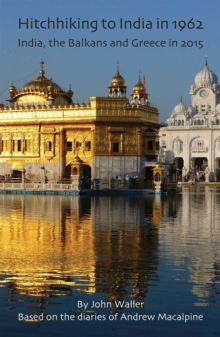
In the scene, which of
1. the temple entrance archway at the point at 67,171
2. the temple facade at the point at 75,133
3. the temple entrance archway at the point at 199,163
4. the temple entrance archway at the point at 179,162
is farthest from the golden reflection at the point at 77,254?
the temple entrance archway at the point at 179,162

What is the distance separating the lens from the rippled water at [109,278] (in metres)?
7.88

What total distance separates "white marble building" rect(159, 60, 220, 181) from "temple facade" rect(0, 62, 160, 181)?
117ft

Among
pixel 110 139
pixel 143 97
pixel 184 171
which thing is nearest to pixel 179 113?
pixel 184 171

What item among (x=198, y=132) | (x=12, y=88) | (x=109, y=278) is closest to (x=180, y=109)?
(x=198, y=132)

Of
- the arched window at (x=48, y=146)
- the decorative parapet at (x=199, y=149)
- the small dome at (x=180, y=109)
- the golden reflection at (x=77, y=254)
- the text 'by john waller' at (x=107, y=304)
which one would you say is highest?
the small dome at (x=180, y=109)

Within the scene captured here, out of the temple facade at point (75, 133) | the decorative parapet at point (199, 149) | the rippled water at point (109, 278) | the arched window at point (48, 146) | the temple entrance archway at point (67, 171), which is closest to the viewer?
the rippled water at point (109, 278)

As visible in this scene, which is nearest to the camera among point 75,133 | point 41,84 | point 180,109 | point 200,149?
point 75,133

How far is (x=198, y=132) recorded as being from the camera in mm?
83312

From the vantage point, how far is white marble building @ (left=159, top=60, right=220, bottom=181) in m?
82.0

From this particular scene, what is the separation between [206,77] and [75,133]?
50.0 m

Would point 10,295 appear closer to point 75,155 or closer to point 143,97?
point 75,155

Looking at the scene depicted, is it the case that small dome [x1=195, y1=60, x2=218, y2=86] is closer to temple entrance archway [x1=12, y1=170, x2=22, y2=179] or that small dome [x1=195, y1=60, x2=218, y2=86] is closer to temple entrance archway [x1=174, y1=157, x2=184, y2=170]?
temple entrance archway [x1=174, y1=157, x2=184, y2=170]

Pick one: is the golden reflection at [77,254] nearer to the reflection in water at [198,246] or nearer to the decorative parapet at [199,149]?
the reflection in water at [198,246]

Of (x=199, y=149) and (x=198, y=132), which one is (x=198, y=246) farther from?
(x=198, y=132)
